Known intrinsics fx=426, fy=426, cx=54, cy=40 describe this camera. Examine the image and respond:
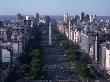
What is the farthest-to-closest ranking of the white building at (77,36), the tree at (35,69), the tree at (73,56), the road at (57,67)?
the white building at (77,36)
the tree at (73,56)
the road at (57,67)
the tree at (35,69)

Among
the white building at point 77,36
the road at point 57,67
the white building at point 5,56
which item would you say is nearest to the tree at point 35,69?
the road at point 57,67

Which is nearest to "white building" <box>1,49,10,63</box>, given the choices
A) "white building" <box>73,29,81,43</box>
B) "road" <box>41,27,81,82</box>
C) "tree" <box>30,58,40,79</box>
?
"road" <box>41,27,81,82</box>

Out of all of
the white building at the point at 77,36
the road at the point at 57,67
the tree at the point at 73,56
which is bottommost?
the road at the point at 57,67

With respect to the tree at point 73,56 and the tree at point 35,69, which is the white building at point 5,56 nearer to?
the tree at point 35,69

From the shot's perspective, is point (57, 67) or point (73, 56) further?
Answer: point (73, 56)

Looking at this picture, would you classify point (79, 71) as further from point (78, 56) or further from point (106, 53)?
point (78, 56)

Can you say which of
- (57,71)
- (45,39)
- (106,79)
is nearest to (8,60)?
(57,71)

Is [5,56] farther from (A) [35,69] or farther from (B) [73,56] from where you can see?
(B) [73,56]

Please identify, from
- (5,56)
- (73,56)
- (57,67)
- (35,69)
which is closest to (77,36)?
(73,56)

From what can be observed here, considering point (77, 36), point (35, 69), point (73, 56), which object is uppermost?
point (77, 36)

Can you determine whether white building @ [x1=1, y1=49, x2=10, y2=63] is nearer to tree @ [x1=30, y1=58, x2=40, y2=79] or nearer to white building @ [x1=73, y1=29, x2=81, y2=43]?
tree @ [x1=30, y1=58, x2=40, y2=79]

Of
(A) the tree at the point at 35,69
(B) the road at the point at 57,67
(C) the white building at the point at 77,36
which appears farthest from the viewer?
(C) the white building at the point at 77,36
